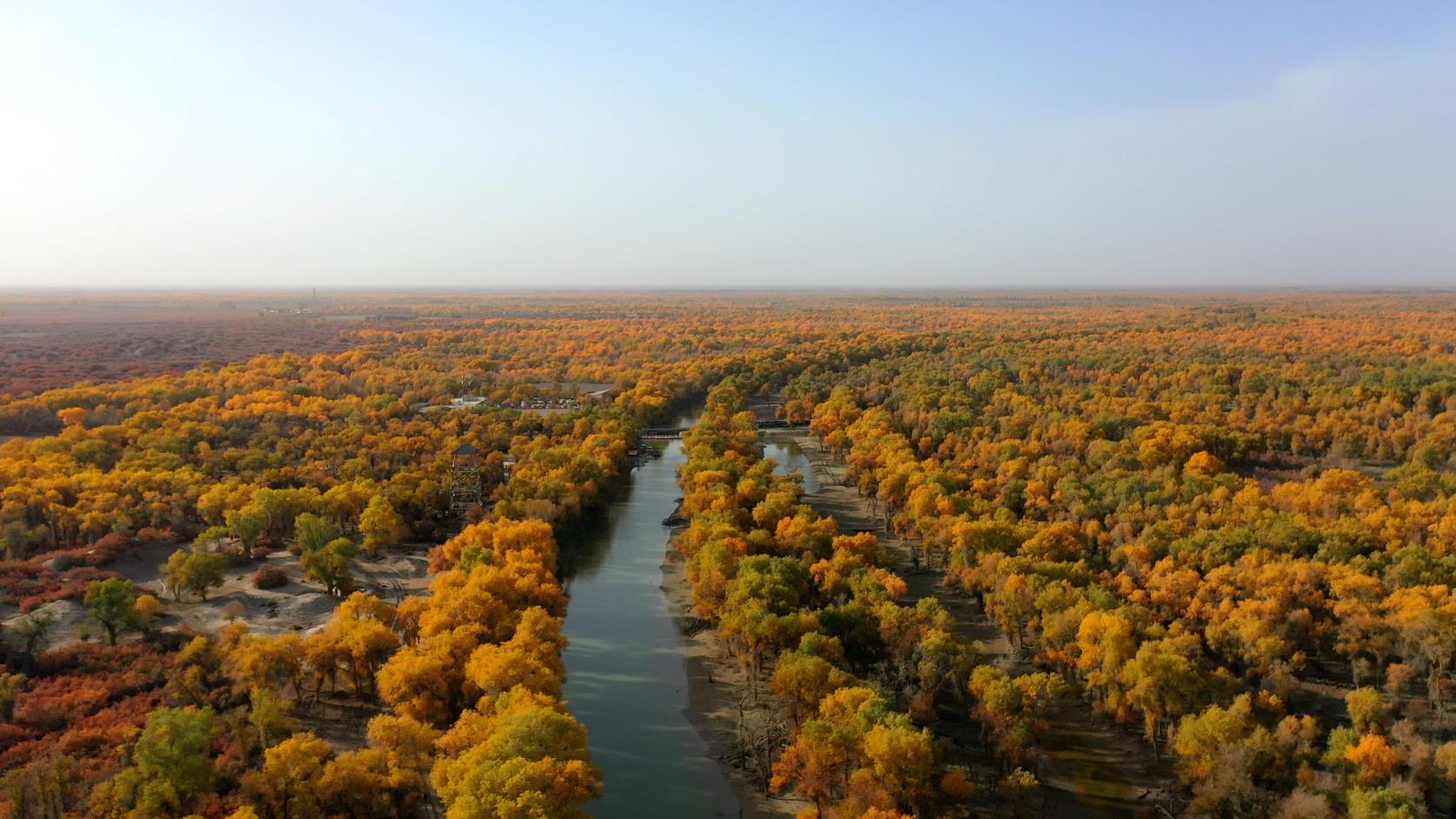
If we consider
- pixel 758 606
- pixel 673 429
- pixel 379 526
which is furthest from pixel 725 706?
pixel 673 429

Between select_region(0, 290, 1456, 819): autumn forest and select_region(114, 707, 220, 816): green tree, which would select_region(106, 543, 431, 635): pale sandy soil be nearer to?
select_region(0, 290, 1456, 819): autumn forest

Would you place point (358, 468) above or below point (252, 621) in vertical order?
above

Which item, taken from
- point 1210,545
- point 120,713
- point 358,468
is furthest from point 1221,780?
point 358,468

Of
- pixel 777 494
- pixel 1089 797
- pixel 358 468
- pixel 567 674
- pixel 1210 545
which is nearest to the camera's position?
pixel 1089 797

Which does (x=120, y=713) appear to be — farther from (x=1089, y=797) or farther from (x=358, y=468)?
(x=1089, y=797)

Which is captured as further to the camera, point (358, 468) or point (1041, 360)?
point (1041, 360)

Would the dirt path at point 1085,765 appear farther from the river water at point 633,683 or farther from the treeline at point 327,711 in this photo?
the treeline at point 327,711

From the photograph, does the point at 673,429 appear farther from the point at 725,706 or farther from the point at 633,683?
the point at 725,706

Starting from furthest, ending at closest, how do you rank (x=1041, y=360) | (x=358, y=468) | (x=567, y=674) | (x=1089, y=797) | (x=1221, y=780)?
1. (x=1041, y=360)
2. (x=358, y=468)
3. (x=567, y=674)
4. (x=1089, y=797)
5. (x=1221, y=780)
